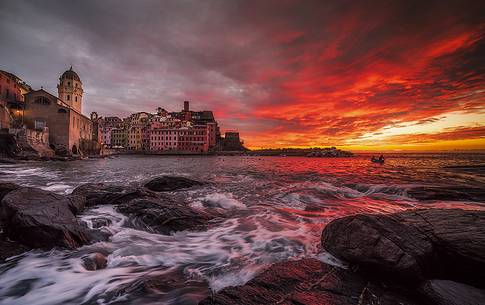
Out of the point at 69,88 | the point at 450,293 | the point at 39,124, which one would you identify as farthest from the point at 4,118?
the point at 450,293

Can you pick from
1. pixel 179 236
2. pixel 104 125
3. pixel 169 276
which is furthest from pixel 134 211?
pixel 104 125

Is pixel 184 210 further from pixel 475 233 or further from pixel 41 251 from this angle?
pixel 475 233

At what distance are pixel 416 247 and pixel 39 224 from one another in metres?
7.17

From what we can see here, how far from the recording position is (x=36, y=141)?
41.9 meters

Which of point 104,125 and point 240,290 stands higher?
point 104,125

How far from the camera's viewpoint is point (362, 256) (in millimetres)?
3475

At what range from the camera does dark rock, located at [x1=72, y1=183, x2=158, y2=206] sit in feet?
25.0

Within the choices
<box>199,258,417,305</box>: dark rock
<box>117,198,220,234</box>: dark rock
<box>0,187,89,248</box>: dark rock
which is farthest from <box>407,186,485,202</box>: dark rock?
<box>0,187,89,248</box>: dark rock

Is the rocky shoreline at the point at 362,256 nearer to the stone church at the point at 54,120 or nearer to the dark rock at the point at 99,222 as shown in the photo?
the dark rock at the point at 99,222

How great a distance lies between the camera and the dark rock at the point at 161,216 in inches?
235

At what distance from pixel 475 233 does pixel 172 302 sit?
512cm

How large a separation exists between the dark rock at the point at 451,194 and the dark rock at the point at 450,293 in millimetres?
9050

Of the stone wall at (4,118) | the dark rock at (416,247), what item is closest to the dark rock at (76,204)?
the dark rock at (416,247)

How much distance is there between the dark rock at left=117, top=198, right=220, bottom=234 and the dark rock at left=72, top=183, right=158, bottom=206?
2.79ft
